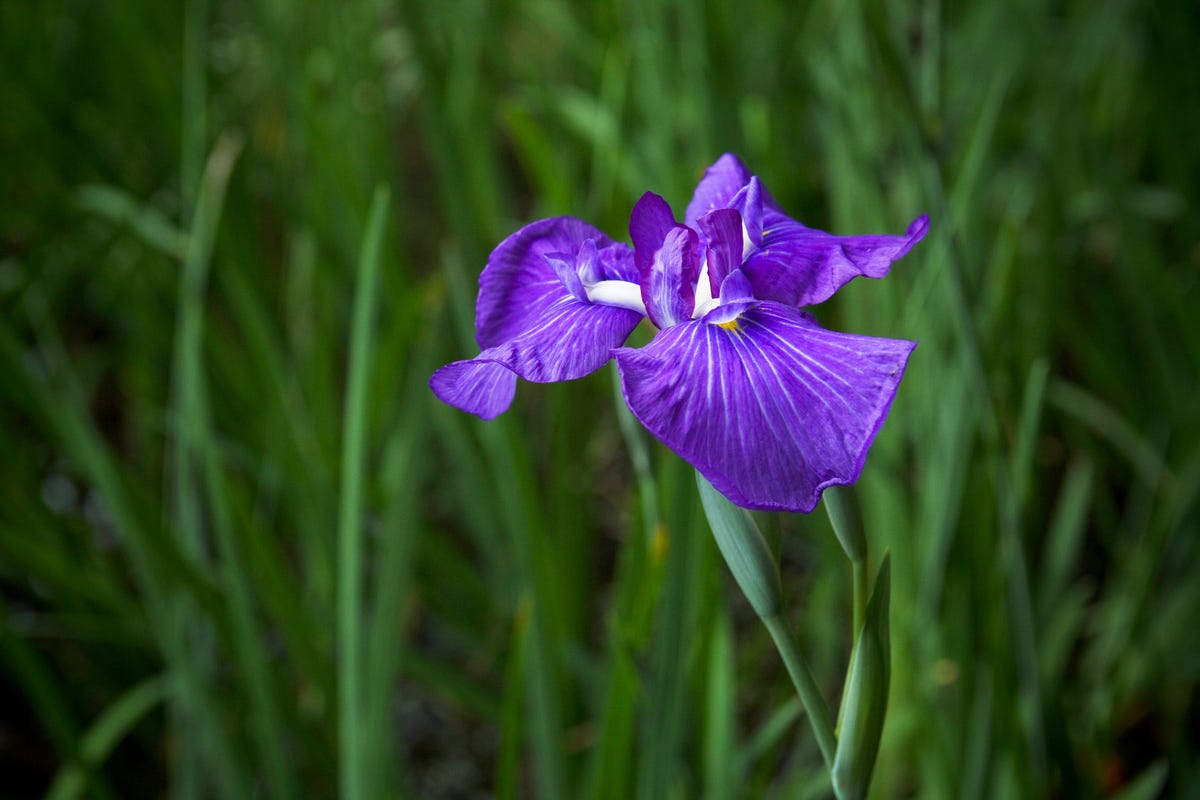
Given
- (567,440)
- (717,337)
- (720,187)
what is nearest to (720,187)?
(720,187)

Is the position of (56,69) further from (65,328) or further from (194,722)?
(194,722)

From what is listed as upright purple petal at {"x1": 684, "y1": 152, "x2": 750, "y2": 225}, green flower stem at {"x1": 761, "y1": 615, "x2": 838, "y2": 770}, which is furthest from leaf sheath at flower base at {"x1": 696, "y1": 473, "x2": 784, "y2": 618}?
upright purple petal at {"x1": 684, "y1": 152, "x2": 750, "y2": 225}

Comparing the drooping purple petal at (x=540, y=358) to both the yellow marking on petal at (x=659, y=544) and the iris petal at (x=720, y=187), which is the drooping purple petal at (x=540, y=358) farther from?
the yellow marking on petal at (x=659, y=544)

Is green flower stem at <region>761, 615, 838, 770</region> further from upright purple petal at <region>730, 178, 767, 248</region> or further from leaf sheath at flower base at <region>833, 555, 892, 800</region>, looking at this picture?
upright purple petal at <region>730, 178, 767, 248</region>

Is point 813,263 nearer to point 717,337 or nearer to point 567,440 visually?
point 717,337

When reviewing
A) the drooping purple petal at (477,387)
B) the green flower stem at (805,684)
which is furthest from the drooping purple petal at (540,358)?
the green flower stem at (805,684)
